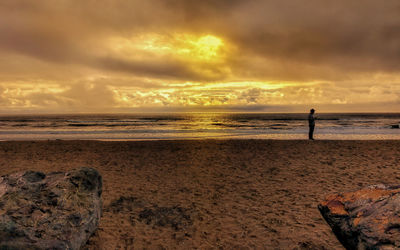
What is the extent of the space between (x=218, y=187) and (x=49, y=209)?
546cm

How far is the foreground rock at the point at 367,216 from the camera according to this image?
9.93 feet

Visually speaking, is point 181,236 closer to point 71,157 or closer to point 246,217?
point 246,217

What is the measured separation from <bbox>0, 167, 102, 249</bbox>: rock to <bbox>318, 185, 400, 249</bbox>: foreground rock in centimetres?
425

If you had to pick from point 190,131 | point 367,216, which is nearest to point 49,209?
point 367,216

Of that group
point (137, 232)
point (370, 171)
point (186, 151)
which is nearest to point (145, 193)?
point (137, 232)

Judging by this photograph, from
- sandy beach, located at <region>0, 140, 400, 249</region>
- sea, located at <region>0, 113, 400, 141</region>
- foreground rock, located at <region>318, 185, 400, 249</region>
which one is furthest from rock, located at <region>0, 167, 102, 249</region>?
sea, located at <region>0, 113, 400, 141</region>

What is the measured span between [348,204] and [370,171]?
7.81 m

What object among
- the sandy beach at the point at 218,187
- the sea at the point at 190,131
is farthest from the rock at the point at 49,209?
the sea at the point at 190,131

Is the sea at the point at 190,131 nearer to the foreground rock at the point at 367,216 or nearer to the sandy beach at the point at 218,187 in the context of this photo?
the sandy beach at the point at 218,187

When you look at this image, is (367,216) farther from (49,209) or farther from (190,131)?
(190,131)

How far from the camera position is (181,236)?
207 inches

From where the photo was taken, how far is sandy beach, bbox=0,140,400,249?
5191 mm

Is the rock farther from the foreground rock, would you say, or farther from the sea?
the sea

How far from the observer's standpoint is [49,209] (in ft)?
12.8
